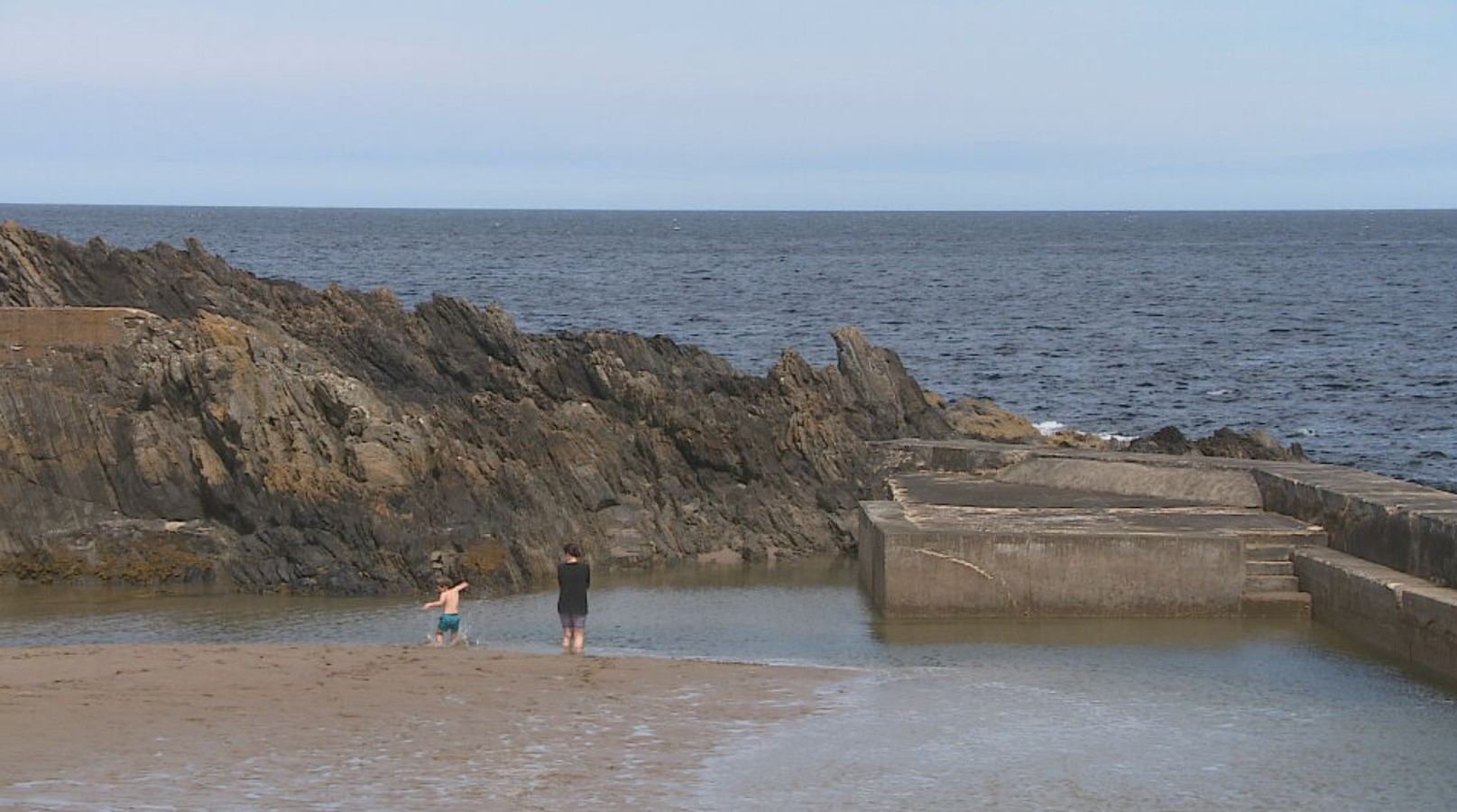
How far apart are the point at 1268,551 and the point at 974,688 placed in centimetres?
483

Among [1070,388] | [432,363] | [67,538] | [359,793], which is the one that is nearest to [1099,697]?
[359,793]

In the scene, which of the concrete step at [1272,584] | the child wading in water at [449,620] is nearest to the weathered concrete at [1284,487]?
the concrete step at [1272,584]

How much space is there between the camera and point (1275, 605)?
16625mm

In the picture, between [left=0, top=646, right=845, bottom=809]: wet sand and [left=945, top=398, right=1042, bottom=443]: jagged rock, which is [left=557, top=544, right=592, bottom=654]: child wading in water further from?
[left=945, top=398, right=1042, bottom=443]: jagged rock

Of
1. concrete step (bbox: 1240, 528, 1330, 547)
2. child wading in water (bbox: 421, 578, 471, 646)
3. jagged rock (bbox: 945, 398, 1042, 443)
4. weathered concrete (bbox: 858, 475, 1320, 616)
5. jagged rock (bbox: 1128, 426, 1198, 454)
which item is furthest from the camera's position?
jagged rock (bbox: 945, 398, 1042, 443)

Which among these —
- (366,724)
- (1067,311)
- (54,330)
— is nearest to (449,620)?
(366,724)

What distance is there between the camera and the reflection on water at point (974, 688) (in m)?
10.6

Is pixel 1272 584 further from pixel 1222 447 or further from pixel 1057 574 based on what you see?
pixel 1222 447

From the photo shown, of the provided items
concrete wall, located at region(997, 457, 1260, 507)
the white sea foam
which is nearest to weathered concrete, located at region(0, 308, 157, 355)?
concrete wall, located at region(997, 457, 1260, 507)

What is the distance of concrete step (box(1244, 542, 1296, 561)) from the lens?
17000 millimetres

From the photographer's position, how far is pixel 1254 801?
10.4 m

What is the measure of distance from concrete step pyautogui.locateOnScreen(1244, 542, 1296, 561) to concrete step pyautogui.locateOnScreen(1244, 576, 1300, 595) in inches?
7.7

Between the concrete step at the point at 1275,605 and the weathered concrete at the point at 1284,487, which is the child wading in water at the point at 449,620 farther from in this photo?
the weathered concrete at the point at 1284,487

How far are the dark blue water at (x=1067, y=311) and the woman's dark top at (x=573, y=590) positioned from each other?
63.3ft
